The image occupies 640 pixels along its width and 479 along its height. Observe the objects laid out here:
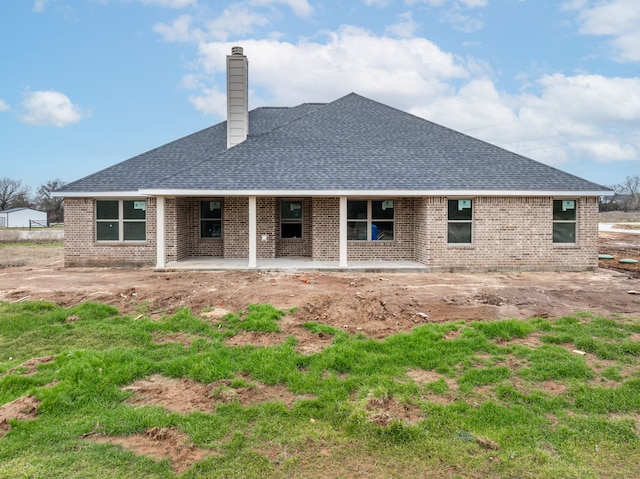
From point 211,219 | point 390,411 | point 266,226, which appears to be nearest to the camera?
point 390,411

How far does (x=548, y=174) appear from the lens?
1511 cm

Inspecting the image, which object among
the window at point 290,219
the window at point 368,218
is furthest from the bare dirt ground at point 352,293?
the window at point 290,219

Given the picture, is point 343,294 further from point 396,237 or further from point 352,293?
point 396,237

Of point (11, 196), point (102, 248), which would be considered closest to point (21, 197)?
point (11, 196)

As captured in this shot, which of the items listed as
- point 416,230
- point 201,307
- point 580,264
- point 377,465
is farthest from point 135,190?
point 580,264

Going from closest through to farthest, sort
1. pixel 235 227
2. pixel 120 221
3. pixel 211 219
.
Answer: pixel 120 221 < pixel 235 227 < pixel 211 219

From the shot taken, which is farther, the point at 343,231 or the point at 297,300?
the point at 343,231

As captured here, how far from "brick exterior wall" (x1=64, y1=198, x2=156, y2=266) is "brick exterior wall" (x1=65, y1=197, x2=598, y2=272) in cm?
3

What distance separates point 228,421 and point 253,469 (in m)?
0.88

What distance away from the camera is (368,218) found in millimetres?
15688

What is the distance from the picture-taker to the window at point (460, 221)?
1445cm

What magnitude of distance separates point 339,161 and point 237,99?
16.3ft

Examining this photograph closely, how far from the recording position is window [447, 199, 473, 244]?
14453 millimetres

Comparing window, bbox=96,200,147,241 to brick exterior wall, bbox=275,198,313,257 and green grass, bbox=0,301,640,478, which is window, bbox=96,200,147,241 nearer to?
brick exterior wall, bbox=275,198,313,257
